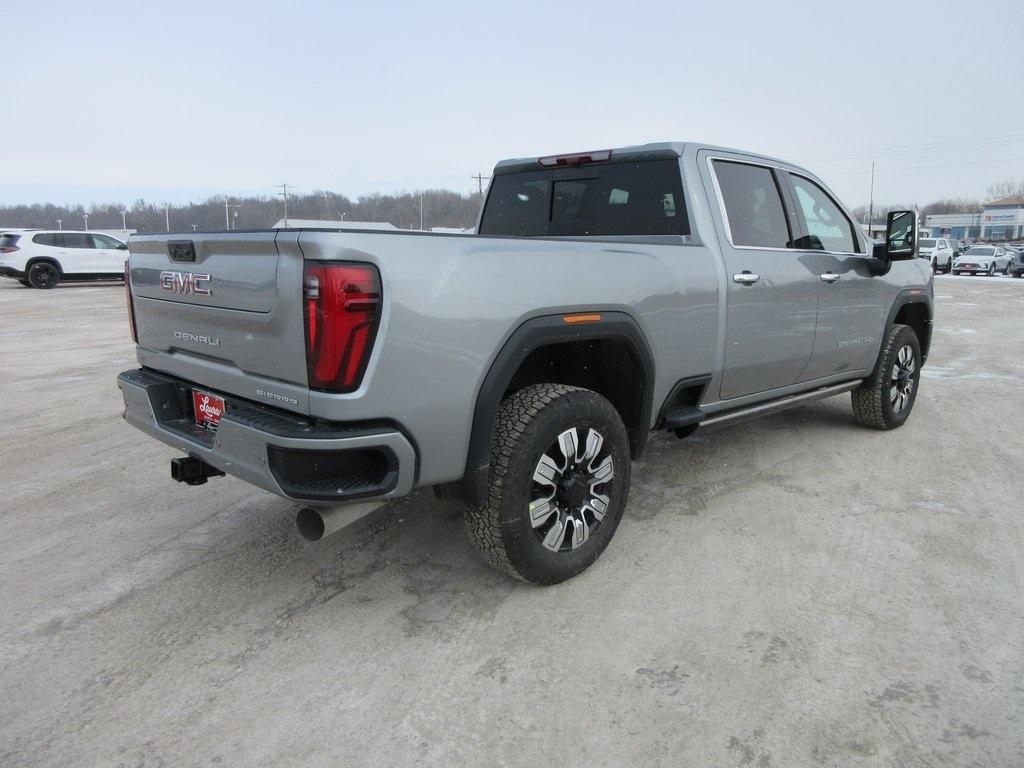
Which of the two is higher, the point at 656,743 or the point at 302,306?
the point at 302,306

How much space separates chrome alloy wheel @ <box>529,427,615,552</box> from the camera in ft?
9.96

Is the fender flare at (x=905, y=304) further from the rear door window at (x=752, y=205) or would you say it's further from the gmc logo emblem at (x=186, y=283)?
the gmc logo emblem at (x=186, y=283)

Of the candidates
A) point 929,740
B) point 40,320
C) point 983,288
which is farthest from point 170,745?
point 983,288

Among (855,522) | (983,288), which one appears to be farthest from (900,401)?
(983,288)

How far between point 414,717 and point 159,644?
1.11m

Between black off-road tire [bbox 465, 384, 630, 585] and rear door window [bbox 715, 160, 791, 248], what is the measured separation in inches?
59.6

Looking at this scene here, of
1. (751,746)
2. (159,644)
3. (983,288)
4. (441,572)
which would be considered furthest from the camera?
(983,288)

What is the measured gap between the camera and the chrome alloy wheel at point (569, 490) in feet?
9.96

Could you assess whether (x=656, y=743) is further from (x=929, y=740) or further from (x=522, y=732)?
(x=929, y=740)

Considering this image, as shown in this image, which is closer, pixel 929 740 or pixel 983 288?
pixel 929 740

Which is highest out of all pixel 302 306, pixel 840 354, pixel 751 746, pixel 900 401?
pixel 302 306

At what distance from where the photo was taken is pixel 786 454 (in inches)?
201

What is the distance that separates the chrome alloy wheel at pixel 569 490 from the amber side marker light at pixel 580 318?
17.7 inches

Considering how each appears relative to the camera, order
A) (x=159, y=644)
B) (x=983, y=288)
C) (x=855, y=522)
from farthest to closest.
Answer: (x=983, y=288), (x=855, y=522), (x=159, y=644)
